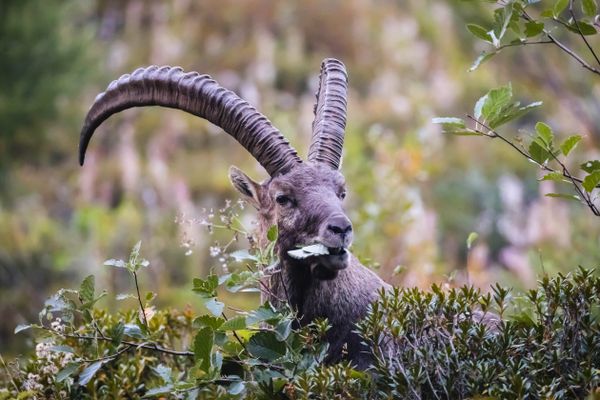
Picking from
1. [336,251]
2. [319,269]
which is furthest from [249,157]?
[336,251]

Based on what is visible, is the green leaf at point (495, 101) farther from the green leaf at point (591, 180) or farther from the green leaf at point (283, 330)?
the green leaf at point (283, 330)

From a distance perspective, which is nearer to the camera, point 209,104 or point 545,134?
point 545,134

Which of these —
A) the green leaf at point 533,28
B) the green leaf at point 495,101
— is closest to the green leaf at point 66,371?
the green leaf at point 495,101

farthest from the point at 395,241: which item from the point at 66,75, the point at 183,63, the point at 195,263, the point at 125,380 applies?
the point at 183,63

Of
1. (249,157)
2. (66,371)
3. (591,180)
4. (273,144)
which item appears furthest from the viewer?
(249,157)

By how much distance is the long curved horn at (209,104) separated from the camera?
5199mm

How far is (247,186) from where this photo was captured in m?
5.49

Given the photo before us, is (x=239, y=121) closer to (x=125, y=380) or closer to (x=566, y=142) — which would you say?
(x=125, y=380)

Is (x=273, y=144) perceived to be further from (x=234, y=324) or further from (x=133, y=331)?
(x=234, y=324)

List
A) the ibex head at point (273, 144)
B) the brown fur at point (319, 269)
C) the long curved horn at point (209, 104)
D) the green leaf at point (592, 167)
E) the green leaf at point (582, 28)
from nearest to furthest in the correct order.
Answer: the green leaf at point (592, 167) → the green leaf at point (582, 28) → the brown fur at point (319, 269) → the ibex head at point (273, 144) → the long curved horn at point (209, 104)

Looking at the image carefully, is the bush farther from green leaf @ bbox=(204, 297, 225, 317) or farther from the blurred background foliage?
the blurred background foliage

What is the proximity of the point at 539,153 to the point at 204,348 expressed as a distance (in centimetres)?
152

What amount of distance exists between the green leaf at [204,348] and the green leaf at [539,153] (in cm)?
146

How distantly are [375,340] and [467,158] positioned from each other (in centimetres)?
1943
